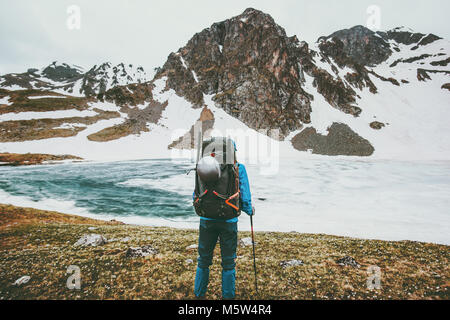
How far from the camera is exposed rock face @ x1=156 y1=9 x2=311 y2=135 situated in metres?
116

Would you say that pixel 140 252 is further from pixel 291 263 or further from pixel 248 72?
pixel 248 72

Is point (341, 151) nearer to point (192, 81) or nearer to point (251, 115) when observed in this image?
point (251, 115)

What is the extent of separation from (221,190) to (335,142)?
102792 millimetres

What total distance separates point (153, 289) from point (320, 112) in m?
126

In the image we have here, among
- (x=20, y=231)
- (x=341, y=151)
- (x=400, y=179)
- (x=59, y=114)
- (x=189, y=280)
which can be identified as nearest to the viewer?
(x=189, y=280)

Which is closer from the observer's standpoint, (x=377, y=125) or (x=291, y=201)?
(x=291, y=201)

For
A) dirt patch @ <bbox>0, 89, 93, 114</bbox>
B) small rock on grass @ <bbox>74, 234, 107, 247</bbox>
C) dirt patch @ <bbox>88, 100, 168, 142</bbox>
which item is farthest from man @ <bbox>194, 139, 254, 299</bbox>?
dirt patch @ <bbox>0, 89, 93, 114</bbox>

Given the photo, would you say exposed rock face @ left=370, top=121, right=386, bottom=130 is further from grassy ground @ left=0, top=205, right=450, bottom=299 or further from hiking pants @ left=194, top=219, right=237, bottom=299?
hiking pants @ left=194, top=219, right=237, bottom=299

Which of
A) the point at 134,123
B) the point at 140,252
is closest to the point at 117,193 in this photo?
the point at 140,252

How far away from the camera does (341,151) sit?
3639 inches

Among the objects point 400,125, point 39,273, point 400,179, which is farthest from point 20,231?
point 400,125

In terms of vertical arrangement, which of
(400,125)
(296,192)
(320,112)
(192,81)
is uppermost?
(192,81)

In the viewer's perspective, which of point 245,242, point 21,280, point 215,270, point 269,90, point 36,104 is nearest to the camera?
point 21,280

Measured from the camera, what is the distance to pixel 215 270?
7938 millimetres
